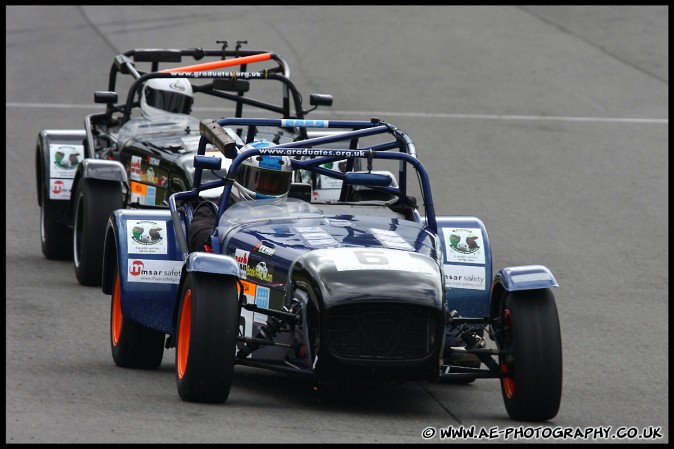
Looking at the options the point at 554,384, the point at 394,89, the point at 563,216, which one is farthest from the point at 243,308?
the point at 394,89

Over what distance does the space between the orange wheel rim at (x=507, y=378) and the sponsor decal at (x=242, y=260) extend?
5.00 ft

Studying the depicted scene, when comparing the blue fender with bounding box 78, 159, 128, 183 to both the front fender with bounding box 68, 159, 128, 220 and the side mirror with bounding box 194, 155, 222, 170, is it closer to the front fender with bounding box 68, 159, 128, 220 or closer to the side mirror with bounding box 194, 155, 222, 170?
the front fender with bounding box 68, 159, 128, 220

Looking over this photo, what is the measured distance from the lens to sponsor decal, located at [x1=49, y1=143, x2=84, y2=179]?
43.9 feet

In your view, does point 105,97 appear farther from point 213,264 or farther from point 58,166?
point 213,264

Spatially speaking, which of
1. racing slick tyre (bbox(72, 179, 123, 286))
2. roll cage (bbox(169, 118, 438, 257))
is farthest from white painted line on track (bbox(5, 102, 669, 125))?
roll cage (bbox(169, 118, 438, 257))

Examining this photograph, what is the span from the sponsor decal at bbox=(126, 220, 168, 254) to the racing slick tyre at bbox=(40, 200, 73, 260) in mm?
3979

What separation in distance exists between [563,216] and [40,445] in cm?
964

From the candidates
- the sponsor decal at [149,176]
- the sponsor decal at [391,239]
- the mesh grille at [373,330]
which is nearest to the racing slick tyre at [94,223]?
the sponsor decal at [149,176]

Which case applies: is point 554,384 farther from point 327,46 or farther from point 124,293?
point 327,46

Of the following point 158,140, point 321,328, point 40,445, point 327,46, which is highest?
point 327,46

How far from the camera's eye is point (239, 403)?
7.93m

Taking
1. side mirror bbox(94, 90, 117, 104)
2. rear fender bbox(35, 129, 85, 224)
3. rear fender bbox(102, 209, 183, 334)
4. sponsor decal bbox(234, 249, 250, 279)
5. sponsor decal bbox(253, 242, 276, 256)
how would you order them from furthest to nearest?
side mirror bbox(94, 90, 117, 104)
rear fender bbox(35, 129, 85, 224)
rear fender bbox(102, 209, 183, 334)
sponsor decal bbox(234, 249, 250, 279)
sponsor decal bbox(253, 242, 276, 256)

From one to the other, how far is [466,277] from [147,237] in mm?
2022

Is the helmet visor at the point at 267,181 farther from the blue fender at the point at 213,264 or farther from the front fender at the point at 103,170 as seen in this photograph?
the front fender at the point at 103,170
